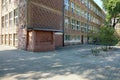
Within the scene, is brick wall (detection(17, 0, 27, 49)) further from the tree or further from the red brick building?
the tree

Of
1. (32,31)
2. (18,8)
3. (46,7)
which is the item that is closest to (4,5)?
(18,8)

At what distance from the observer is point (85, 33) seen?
113ft

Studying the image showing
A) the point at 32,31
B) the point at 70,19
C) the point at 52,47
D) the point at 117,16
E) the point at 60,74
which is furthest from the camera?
the point at 117,16

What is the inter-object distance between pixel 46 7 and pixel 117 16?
24666 millimetres

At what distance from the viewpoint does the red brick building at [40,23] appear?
16277mm

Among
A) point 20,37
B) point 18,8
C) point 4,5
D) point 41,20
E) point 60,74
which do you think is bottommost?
point 60,74

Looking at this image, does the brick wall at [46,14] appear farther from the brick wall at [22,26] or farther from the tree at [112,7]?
the tree at [112,7]

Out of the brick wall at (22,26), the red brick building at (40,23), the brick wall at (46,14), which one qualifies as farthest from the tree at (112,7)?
the brick wall at (22,26)

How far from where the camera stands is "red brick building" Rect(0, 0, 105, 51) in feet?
53.4

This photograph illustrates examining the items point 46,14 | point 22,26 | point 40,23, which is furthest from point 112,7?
point 22,26

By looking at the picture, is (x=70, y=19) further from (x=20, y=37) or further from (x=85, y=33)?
(x=20, y=37)

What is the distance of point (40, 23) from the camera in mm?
17969

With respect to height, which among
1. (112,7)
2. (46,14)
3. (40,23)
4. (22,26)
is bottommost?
(22,26)

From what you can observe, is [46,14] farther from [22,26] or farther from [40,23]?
[22,26]
